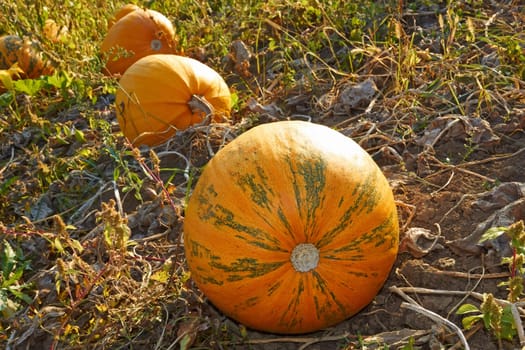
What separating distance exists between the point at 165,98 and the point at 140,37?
1.39 meters

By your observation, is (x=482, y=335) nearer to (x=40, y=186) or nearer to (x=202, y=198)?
(x=202, y=198)

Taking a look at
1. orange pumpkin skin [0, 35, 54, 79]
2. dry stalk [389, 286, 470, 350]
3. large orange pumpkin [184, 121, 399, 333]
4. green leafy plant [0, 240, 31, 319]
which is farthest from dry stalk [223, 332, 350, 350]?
orange pumpkin skin [0, 35, 54, 79]

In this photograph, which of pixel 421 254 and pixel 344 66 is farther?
pixel 344 66

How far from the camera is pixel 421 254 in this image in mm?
2826

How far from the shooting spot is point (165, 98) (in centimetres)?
414

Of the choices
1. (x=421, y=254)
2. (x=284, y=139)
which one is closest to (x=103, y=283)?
(x=284, y=139)

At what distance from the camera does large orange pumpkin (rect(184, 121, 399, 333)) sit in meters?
2.43

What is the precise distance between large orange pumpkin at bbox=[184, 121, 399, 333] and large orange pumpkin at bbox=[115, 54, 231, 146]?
1.68 meters

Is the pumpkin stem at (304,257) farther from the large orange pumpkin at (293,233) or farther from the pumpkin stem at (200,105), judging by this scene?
the pumpkin stem at (200,105)

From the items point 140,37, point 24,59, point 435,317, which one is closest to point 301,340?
point 435,317

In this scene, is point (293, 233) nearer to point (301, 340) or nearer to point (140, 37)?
point (301, 340)

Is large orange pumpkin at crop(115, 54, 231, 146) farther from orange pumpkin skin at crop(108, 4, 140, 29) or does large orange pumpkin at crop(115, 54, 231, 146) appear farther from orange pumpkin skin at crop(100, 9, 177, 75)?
orange pumpkin skin at crop(108, 4, 140, 29)

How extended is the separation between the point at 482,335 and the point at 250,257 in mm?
926

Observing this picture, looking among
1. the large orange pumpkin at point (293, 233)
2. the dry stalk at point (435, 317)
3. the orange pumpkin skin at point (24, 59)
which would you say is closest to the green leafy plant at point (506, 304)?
the dry stalk at point (435, 317)
